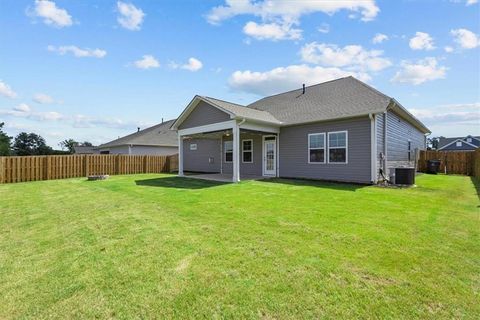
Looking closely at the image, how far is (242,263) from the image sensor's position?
315cm

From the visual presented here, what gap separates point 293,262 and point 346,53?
556 inches

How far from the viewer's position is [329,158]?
11812mm

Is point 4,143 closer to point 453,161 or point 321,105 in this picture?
point 321,105

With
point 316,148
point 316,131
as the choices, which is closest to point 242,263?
point 316,148

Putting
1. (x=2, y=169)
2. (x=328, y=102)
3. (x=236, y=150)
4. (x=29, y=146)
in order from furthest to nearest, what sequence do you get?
(x=29, y=146), (x=328, y=102), (x=2, y=169), (x=236, y=150)

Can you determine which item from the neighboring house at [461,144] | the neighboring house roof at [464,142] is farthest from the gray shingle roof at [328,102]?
the neighboring house roof at [464,142]

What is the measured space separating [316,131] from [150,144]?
57.6ft

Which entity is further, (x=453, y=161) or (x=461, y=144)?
(x=461, y=144)

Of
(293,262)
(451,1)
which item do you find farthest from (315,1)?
(293,262)

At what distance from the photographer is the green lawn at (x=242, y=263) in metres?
2.31

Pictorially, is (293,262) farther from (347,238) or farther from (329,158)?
(329,158)

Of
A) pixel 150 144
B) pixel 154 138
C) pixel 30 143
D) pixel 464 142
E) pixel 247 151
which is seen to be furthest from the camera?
pixel 30 143

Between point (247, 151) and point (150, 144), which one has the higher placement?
point (150, 144)

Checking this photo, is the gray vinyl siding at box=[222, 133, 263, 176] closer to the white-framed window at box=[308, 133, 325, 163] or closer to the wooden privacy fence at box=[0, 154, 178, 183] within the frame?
the white-framed window at box=[308, 133, 325, 163]
